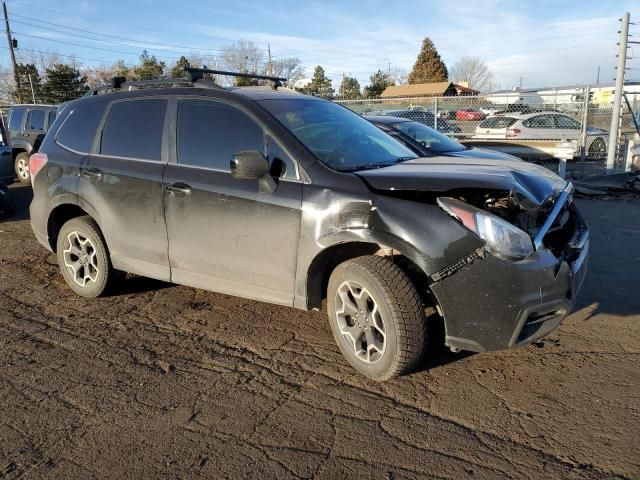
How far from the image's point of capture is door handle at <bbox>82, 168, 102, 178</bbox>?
4.75 m

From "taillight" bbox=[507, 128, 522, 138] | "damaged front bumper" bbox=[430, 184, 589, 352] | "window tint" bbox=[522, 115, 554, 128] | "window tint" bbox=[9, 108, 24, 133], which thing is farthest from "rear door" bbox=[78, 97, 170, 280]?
"window tint" bbox=[522, 115, 554, 128]

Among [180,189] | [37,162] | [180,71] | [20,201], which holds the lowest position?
[20,201]

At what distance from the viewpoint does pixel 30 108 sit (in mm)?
13695

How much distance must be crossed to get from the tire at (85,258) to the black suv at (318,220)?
16 mm

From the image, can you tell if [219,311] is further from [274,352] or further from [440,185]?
[440,185]

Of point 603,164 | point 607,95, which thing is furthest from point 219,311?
point 607,95

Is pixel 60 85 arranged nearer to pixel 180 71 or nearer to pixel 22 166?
pixel 180 71

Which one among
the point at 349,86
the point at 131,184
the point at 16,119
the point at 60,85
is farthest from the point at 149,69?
the point at 131,184

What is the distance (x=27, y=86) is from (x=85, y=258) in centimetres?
4519

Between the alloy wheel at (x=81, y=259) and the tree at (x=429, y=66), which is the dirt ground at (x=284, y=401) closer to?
the alloy wheel at (x=81, y=259)

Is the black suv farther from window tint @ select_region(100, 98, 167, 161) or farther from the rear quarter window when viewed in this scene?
the rear quarter window

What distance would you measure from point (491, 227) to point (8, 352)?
3493 mm

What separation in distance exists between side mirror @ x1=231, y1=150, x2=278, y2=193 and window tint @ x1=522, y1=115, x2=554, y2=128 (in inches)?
515

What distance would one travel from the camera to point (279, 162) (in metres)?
3.78
